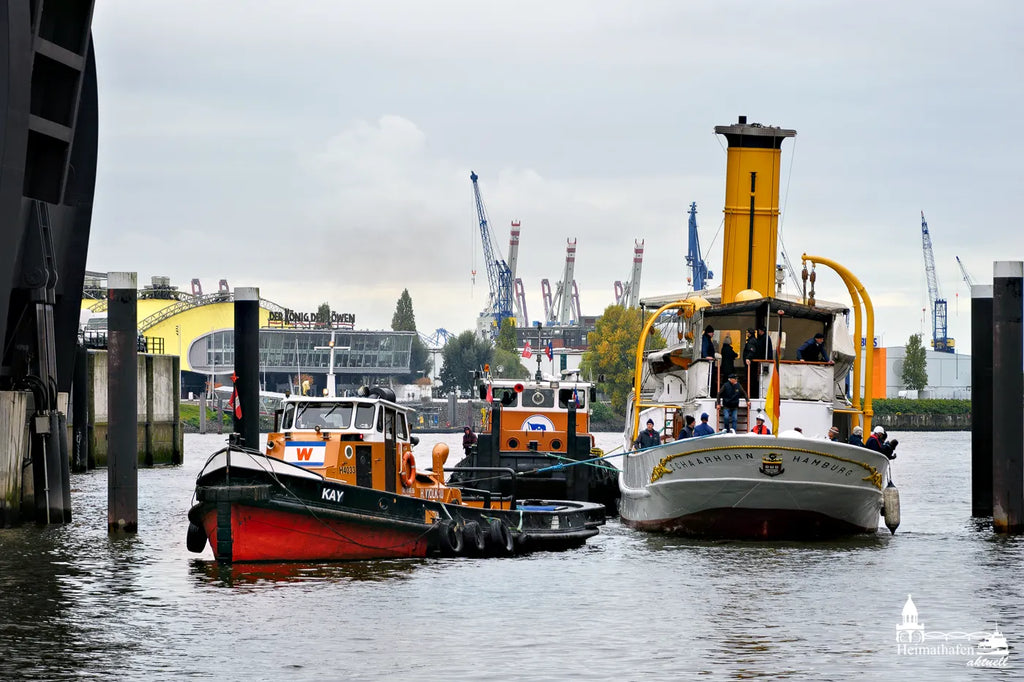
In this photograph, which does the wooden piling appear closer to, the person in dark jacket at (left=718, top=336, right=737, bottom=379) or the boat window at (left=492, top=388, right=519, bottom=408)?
the boat window at (left=492, top=388, right=519, bottom=408)

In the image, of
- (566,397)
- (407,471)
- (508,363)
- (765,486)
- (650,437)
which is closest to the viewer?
(407,471)

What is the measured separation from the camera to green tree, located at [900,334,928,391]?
178 meters

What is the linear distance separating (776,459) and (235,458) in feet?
34.6

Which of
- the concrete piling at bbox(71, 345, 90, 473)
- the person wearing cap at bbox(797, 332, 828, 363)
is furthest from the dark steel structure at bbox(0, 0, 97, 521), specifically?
the concrete piling at bbox(71, 345, 90, 473)

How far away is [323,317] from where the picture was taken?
183m

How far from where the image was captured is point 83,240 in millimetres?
36500

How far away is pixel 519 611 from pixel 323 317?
536ft

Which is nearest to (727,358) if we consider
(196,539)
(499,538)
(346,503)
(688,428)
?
(688,428)

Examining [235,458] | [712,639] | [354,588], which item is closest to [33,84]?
[235,458]

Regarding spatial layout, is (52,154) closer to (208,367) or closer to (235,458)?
(235,458)

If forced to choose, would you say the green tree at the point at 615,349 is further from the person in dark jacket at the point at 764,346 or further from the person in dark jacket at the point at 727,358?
the person in dark jacket at the point at 727,358

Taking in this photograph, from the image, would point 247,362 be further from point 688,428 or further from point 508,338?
point 508,338

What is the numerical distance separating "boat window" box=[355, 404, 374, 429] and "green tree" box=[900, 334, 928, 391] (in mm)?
158695

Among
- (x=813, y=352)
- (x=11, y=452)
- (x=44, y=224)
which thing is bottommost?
(x=11, y=452)
